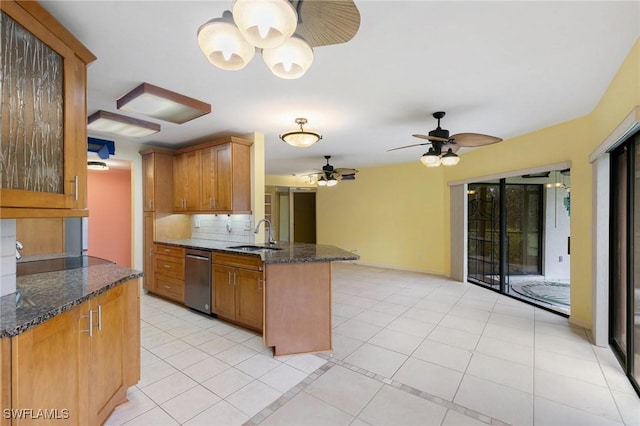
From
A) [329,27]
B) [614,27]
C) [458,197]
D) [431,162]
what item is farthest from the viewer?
[458,197]

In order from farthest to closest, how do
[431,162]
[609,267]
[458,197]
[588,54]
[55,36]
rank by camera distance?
[458,197], [431,162], [609,267], [588,54], [55,36]

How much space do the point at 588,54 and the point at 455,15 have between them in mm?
1238

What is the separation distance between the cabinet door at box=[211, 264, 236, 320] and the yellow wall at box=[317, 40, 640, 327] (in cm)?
388

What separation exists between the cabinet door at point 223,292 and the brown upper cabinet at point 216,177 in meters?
0.85

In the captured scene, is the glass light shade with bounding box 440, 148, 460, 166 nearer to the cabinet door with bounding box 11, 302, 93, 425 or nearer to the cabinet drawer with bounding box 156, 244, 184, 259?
the cabinet door with bounding box 11, 302, 93, 425

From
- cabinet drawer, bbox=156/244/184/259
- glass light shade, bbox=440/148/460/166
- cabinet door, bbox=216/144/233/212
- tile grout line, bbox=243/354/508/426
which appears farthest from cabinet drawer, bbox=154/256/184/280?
glass light shade, bbox=440/148/460/166

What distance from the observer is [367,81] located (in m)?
2.55

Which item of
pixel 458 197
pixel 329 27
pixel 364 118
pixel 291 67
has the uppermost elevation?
pixel 364 118

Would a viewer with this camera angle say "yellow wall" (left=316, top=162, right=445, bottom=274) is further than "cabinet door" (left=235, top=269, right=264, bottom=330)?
Yes

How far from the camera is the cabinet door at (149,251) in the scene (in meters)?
4.55

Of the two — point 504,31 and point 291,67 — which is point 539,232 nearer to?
point 504,31

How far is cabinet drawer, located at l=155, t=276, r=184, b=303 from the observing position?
4113mm

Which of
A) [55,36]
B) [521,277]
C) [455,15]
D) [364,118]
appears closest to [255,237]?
[364,118]

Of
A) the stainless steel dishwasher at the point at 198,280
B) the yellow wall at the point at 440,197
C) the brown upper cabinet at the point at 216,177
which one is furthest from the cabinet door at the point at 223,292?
the yellow wall at the point at 440,197
